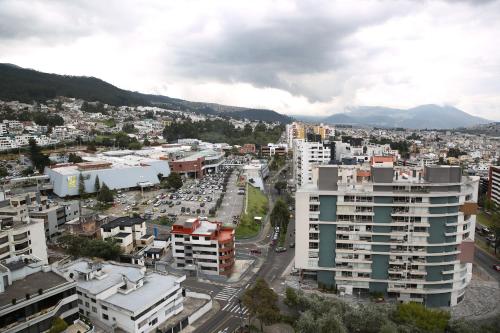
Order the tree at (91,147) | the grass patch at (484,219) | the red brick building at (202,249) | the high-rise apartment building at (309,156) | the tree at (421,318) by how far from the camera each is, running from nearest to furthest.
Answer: the tree at (421,318) → the red brick building at (202,249) → the grass patch at (484,219) → the high-rise apartment building at (309,156) → the tree at (91,147)

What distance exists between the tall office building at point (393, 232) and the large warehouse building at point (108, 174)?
154ft

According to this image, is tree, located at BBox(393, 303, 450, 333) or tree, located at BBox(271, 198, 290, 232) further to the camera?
tree, located at BBox(271, 198, 290, 232)

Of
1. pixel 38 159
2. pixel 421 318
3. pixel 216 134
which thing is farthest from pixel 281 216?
pixel 216 134

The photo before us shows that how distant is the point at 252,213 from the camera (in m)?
53.2

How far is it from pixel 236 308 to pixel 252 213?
24.3m

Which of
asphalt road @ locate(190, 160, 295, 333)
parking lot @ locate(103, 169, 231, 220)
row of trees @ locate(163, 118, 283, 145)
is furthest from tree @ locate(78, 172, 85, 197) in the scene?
row of trees @ locate(163, 118, 283, 145)

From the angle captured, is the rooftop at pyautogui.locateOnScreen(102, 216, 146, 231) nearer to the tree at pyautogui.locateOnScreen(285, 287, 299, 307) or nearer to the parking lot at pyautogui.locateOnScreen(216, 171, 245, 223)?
the parking lot at pyautogui.locateOnScreen(216, 171, 245, 223)

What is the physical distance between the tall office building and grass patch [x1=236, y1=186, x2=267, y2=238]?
16.4 metres

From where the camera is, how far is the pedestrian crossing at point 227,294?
3108 cm

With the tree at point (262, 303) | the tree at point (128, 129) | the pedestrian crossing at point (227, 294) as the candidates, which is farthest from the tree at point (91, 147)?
the tree at point (262, 303)

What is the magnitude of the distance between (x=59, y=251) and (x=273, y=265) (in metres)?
24.1

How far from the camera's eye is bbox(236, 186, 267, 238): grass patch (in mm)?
47131

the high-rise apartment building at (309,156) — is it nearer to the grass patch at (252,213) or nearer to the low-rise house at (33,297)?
the grass patch at (252,213)

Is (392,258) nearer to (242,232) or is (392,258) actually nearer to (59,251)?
(242,232)
